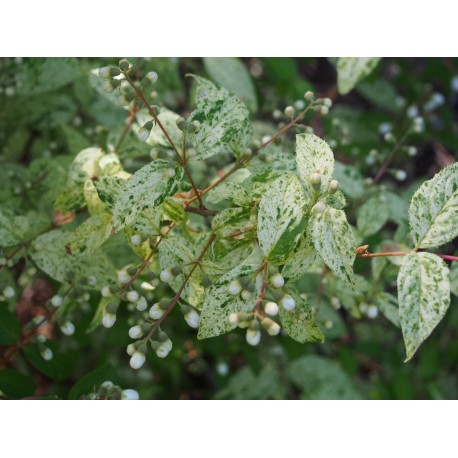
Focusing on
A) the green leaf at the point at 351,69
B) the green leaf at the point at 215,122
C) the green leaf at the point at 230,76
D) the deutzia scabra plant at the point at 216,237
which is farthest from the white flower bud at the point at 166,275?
the green leaf at the point at 230,76

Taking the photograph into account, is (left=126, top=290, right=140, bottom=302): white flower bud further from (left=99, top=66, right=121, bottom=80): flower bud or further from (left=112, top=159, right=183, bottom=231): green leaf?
(left=99, top=66, right=121, bottom=80): flower bud

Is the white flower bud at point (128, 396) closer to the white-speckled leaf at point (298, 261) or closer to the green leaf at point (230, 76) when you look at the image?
the white-speckled leaf at point (298, 261)

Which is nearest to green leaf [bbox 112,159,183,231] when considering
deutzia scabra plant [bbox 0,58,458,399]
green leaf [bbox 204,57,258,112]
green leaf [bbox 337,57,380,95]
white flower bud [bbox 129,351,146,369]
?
deutzia scabra plant [bbox 0,58,458,399]

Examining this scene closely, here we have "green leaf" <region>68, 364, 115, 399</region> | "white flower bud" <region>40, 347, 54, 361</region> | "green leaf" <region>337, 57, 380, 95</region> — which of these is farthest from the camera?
"green leaf" <region>337, 57, 380, 95</region>

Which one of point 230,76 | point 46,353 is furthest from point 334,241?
point 230,76

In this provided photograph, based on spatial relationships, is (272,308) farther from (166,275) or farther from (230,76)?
(230,76)

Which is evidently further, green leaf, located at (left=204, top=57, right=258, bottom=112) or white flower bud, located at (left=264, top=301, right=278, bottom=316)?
green leaf, located at (left=204, top=57, right=258, bottom=112)
